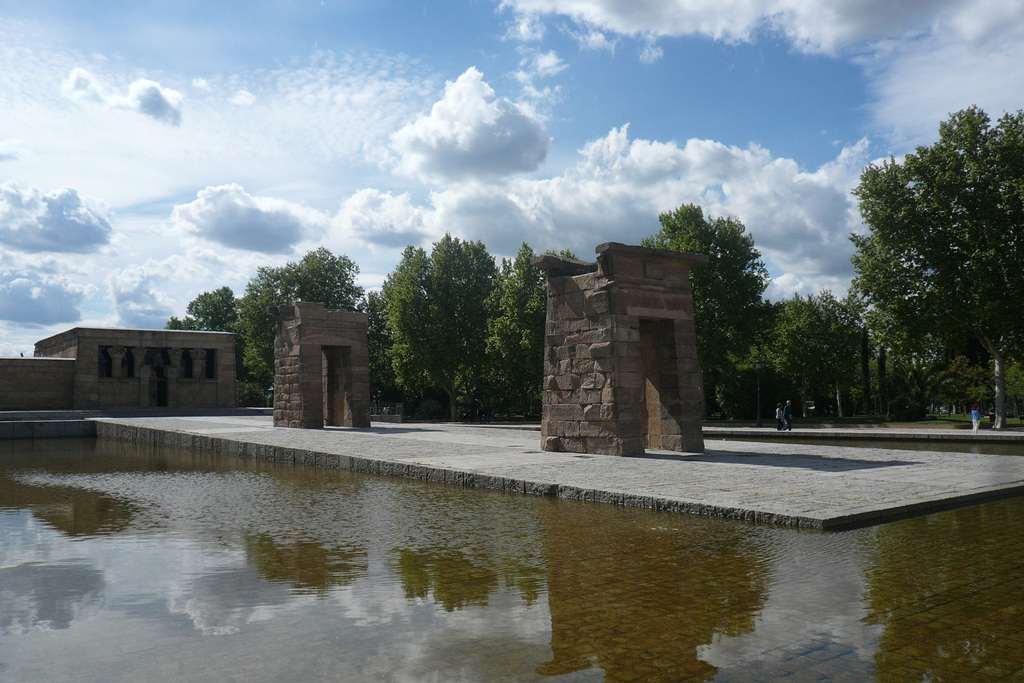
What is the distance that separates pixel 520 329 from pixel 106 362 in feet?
74.9

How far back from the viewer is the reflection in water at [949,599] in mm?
3439

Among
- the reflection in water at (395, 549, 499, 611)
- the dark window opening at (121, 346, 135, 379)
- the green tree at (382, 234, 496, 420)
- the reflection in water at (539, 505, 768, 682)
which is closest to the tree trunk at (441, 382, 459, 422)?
the green tree at (382, 234, 496, 420)

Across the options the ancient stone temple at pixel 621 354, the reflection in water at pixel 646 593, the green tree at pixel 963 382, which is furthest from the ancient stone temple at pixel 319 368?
the green tree at pixel 963 382

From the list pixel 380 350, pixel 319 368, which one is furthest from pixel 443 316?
pixel 319 368

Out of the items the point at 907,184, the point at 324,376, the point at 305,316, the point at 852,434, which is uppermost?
the point at 907,184

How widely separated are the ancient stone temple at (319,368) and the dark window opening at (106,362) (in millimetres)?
20360

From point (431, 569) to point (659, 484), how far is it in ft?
14.5

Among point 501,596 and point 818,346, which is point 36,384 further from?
point 818,346

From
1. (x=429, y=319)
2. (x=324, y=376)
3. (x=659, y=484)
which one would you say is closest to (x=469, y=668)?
(x=659, y=484)

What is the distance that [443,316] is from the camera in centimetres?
4394

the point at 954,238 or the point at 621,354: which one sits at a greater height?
the point at 954,238

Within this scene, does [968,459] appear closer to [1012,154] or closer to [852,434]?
[852,434]

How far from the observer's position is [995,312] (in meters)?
28.0

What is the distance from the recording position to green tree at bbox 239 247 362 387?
50094 millimetres
